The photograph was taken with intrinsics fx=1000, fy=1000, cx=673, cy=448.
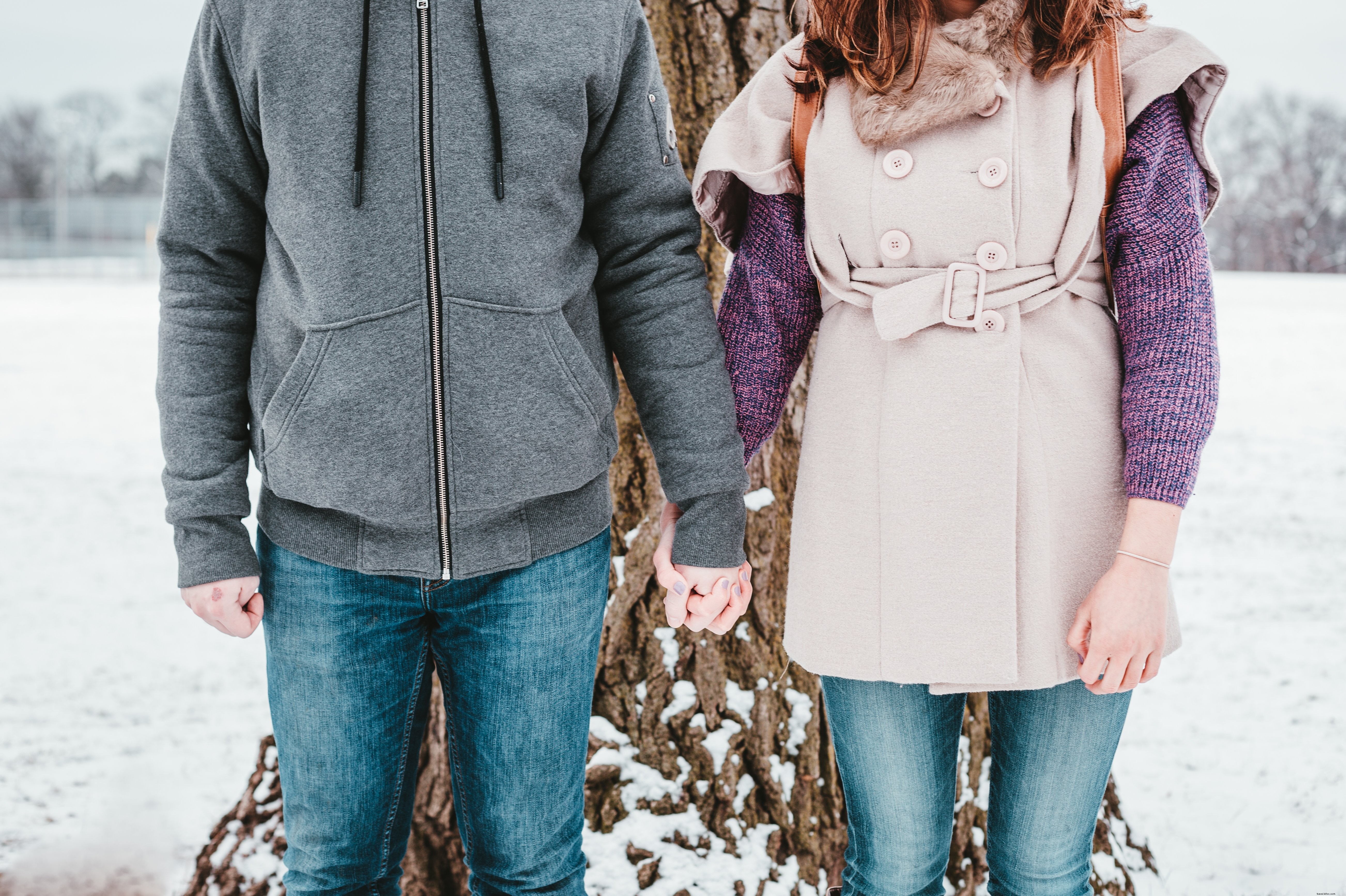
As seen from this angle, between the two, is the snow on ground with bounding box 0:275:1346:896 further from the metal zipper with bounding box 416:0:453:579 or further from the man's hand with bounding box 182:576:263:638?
the metal zipper with bounding box 416:0:453:579

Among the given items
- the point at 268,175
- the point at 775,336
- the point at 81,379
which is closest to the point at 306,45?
the point at 268,175

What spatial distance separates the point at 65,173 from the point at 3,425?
34338 millimetres

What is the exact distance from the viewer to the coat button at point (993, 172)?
1.26 metres

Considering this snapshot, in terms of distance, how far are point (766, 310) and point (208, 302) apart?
76 cm

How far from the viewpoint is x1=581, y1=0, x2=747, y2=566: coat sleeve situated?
4.54 ft

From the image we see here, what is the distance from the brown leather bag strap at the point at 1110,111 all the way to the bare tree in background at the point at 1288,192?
676 inches

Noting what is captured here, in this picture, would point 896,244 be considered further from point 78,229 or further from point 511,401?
point 78,229

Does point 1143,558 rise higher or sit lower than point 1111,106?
lower

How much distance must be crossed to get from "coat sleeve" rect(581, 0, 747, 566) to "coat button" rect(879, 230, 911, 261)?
26 centimetres

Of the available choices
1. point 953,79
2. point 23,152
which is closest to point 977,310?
point 953,79

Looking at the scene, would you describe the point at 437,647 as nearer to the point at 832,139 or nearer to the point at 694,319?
the point at 694,319

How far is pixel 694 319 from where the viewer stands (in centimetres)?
142

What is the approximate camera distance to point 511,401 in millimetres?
1281

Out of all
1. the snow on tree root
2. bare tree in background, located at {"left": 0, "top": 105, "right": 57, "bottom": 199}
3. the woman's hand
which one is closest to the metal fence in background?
bare tree in background, located at {"left": 0, "top": 105, "right": 57, "bottom": 199}
